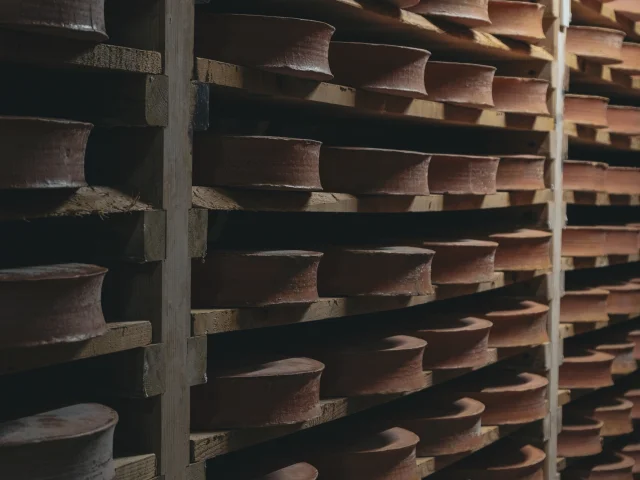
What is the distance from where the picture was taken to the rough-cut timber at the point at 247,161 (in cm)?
244

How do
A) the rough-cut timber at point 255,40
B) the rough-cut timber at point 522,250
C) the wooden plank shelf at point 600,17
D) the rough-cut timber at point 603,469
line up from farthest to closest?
the rough-cut timber at point 603,469 → the wooden plank shelf at point 600,17 → the rough-cut timber at point 522,250 → the rough-cut timber at point 255,40

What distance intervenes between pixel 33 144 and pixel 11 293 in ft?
0.89

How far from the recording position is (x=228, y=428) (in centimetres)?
247

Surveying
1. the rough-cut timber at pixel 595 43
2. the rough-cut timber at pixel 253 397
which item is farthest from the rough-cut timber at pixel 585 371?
the rough-cut timber at pixel 253 397

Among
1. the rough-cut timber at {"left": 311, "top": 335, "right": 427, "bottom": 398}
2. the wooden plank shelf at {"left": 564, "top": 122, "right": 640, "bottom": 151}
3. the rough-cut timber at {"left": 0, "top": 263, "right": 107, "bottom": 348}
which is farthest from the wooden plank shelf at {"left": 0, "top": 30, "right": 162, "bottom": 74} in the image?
the wooden plank shelf at {"left": 564, "top": 122, "right": 640, "bottom": 151}

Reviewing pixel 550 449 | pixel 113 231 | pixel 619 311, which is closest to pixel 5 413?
pixel 113 231

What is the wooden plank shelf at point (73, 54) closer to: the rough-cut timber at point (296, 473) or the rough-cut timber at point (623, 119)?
the rough-cut timber at point (296, 473)

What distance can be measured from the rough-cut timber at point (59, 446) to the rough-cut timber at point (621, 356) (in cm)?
314

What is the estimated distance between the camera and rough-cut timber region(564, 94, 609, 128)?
4.32m

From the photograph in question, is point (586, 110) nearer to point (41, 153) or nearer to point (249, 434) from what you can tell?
point (249, 434)

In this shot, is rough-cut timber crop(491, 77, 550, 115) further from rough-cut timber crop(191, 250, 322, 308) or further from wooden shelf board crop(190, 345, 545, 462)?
rough-cut timber crop(191, 250, 322, 308)

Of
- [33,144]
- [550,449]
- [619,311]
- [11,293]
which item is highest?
[33,144]

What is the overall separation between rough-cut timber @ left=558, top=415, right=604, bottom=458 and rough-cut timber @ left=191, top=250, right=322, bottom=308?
88.3 inches

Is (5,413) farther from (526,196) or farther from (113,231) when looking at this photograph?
(526,196)
